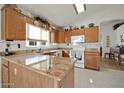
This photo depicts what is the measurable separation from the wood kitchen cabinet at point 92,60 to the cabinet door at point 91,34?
681 mm

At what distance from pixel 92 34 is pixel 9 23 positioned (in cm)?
365

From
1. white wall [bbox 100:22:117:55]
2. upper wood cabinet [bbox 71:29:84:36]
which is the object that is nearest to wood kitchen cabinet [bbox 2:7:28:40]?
upper wood cabinet [bbox 71:29:84:36]

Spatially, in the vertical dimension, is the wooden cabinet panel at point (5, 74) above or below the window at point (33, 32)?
below

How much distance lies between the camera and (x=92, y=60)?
15.9 feet

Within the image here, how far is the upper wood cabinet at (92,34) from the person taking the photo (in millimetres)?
5070

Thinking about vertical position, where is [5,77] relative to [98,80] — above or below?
above

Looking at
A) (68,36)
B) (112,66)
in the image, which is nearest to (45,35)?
(68,36)

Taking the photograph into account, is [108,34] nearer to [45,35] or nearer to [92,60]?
[92,60]

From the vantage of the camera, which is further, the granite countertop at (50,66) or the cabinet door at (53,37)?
the cabinet door at (53,37)

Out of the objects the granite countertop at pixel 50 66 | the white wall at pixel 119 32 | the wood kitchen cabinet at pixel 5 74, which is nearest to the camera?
the granite countertop at pixel 50 66

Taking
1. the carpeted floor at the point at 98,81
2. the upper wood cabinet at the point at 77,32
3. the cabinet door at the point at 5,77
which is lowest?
the carpeted floor at the point at 98,81

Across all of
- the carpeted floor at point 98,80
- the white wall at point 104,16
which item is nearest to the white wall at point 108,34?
the white wall at point 104,16

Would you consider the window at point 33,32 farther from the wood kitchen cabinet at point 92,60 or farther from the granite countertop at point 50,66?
the granite countertop at point 50,66
